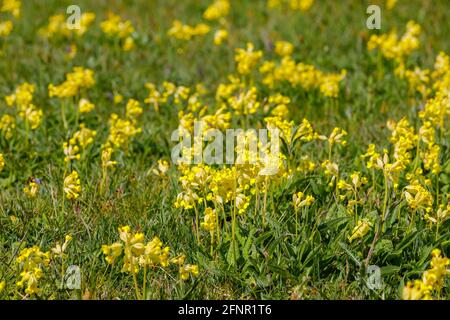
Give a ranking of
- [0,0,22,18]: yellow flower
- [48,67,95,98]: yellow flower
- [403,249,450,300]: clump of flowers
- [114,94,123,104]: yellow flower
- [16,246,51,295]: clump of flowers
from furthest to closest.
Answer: [0,0,22,18]: yellow flower → [114,94,123,104]: yellow flower → [48,67,95,98]: yellow flower → [16,246,51,295]: clump of flowers → [403,249,450,300]: clump of flowers

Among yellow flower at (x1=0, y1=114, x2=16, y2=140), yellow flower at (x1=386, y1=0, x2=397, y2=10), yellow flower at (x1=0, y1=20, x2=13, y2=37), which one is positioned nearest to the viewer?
yellow flower at (x1=0, y1=114, x2=16, y2=140)

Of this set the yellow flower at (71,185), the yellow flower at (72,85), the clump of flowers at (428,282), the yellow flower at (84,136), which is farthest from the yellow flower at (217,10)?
the clump of flowers at (428,282)

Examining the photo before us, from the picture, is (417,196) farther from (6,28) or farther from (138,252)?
(6,28)

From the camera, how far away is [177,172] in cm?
509

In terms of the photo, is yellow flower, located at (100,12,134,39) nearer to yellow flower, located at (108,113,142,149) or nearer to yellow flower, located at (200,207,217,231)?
yellow flower, located at (108,113,142,149)

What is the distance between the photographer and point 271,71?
663 cm

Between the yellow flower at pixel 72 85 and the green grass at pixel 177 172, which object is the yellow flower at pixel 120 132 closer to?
the green grass at pixel 177 172

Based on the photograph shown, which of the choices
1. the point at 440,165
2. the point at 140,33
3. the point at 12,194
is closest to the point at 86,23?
the point at 140,33

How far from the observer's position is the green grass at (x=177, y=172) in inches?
154

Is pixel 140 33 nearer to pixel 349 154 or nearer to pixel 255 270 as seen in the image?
pixel 349 154

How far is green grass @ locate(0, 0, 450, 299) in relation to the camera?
3.92m

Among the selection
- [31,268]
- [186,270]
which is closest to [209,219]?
[186,270]

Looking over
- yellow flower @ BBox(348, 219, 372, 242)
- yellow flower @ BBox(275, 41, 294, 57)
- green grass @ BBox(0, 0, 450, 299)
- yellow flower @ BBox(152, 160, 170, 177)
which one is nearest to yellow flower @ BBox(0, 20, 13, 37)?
green grass @ BBox(0, 0, 450, 299)

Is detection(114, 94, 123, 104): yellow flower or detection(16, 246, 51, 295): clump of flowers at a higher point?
detection(114, 94, 123, 104): yellow flower
